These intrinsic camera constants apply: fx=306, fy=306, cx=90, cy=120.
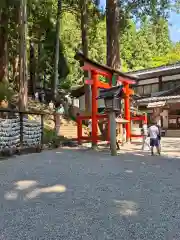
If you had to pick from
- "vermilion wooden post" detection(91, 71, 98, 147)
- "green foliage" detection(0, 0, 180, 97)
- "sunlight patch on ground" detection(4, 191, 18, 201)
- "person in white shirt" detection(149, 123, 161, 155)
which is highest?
"green foliage" detection(0, 0, 180, 97)

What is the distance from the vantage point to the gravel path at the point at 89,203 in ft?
10.9

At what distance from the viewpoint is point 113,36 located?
1540 cm

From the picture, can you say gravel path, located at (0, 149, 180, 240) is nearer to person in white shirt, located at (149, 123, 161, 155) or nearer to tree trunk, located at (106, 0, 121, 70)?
person in white shirt, located at (149, 123, 161, 155)

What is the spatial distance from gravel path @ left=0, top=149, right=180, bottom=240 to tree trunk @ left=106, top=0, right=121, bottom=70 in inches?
350

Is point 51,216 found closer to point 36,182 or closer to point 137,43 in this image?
point 36,182

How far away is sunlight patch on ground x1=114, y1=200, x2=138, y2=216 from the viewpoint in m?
3.94

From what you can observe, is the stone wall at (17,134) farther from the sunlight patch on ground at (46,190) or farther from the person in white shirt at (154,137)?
the sunlight patch on ground at (46,190)

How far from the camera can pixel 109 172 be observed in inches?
275

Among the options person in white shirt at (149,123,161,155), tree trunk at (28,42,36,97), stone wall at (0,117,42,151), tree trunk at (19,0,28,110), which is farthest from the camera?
tree trunk at (28,42,36,97)

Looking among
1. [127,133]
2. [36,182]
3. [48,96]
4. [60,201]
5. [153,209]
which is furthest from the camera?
[48,96]

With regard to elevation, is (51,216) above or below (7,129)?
below


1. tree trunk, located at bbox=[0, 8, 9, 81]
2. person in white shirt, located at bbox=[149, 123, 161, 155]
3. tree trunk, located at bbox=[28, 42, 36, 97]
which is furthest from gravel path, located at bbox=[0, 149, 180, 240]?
tree trunk, located at bbox=[28, 42, 36, 97]

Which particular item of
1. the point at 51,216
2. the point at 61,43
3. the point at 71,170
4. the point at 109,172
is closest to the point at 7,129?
the point at 71,170

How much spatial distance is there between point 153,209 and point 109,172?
2.89 m
